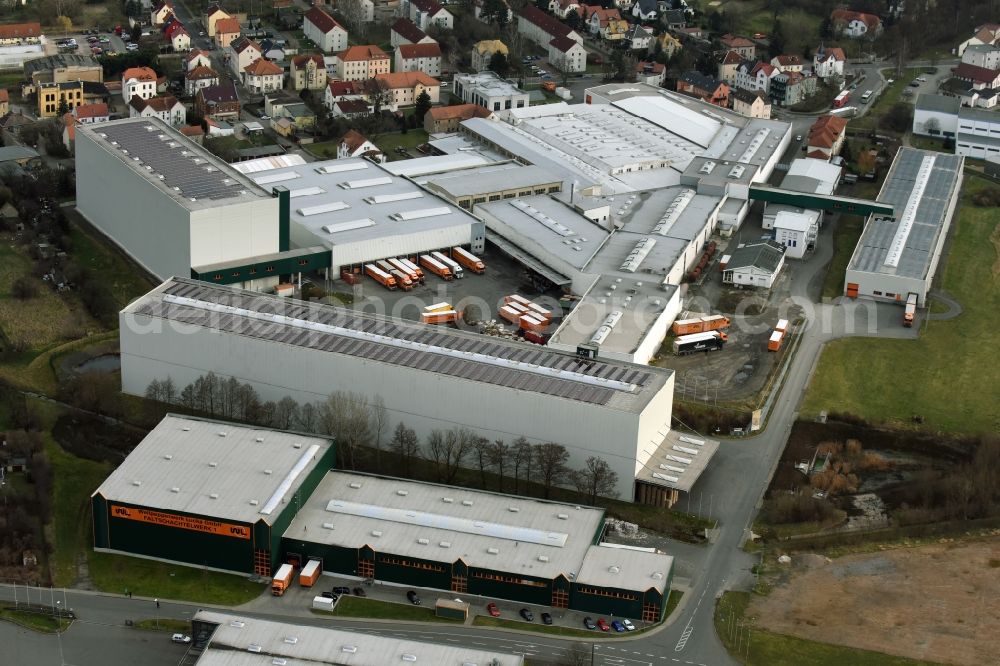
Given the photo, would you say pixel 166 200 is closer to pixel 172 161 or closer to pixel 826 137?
pixel 172 161

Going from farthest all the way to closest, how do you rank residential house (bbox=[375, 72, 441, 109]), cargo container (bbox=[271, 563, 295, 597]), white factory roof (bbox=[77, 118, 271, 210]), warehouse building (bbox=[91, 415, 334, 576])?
residential house (bbox=[375, 72, 441, 109]), white factory roof (bbox=[77, 118, 271, 210]), warehouse building (bbox=[91, 415, 334, 576]), cargo container (bbox=[271, 563, 295, 597])

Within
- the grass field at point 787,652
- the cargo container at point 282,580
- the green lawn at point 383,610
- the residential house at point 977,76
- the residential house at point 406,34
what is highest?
the residential house at point 977,76

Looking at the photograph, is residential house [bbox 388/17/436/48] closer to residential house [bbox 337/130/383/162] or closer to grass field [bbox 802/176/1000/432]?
residential house [bbox 337/130/383/162]

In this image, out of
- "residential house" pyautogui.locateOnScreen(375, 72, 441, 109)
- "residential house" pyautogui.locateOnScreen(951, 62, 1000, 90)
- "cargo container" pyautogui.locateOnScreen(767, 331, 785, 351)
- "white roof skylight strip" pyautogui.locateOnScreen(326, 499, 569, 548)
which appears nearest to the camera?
"white roof skylight strip" pyautogui.locateOnScreen(326, 499, 569, 548)

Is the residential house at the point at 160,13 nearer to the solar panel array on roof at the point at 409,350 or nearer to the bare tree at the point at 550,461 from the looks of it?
the solar panel array on roof at the point at 409,350

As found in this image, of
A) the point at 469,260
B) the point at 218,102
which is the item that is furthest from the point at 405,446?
the point at 218,102

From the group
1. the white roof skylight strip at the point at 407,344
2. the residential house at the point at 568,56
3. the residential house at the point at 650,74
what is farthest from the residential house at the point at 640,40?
the white roof skylight strip at the point at 407,344

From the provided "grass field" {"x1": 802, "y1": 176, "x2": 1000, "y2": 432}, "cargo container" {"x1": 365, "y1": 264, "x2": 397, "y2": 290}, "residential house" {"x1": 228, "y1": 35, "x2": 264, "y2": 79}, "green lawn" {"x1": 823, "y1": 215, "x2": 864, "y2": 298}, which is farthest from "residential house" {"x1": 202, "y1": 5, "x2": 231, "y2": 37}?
"grass field" {"x1": 802, "y1": 176, "x2": 1000, "y2": 432}
